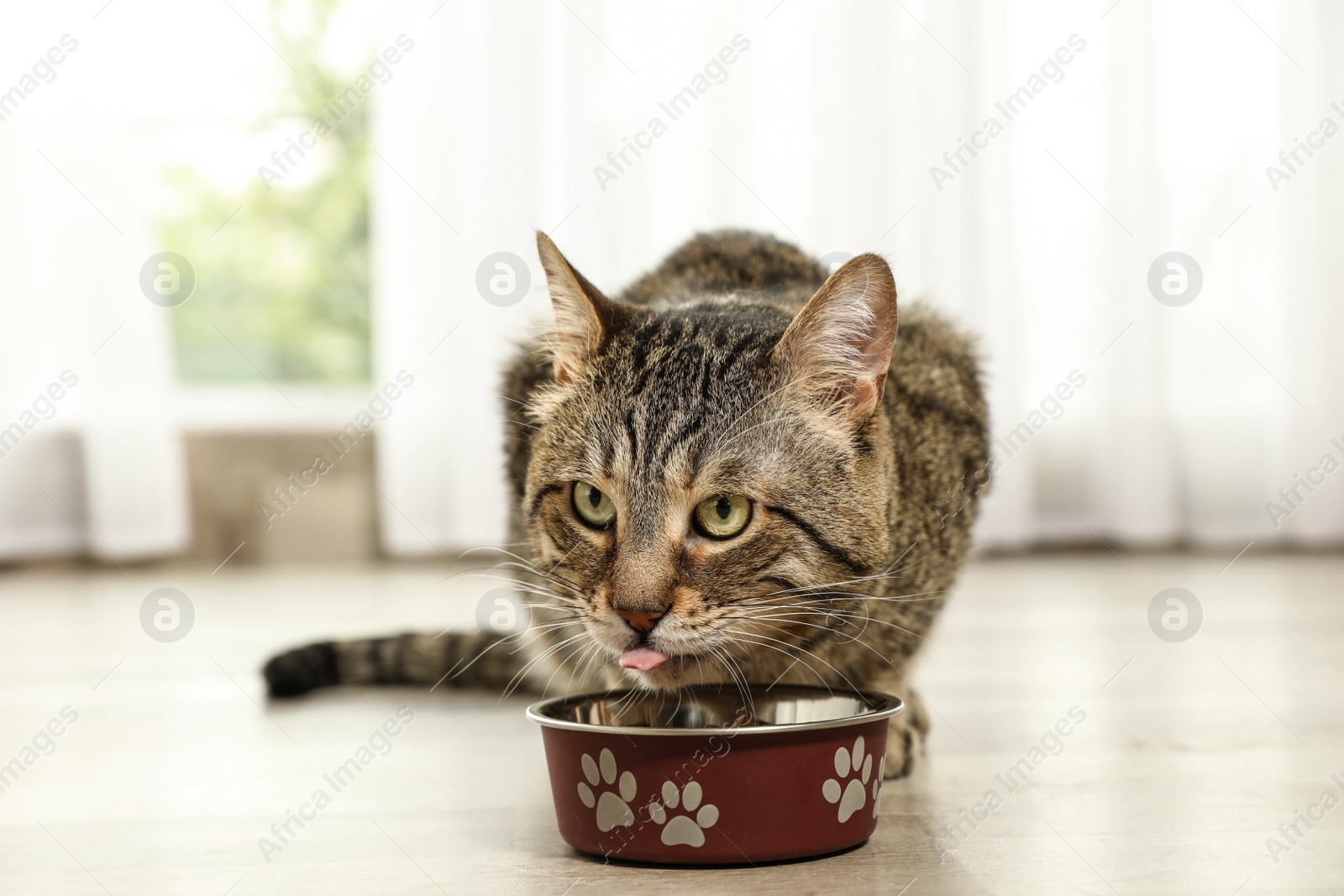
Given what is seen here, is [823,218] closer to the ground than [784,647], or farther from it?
farther from it

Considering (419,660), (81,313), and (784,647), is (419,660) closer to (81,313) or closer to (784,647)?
(784,647)

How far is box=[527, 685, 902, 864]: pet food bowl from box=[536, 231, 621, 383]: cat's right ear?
448 millimetres

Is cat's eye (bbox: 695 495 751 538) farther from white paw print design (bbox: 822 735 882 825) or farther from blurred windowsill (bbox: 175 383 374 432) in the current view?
blurred windowsill (bbox: 175 383 374 432)

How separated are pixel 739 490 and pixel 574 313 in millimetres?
343

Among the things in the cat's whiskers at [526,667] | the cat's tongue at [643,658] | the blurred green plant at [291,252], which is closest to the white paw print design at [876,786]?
the cat's tongue at [643,658]

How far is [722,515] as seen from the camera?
122 cm

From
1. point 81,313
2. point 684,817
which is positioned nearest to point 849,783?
point 684,817

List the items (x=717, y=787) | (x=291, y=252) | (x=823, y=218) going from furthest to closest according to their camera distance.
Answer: (x=291, y=252), (x=823, y=218), (x=717, y=787)

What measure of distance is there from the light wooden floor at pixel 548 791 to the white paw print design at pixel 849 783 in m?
0.05

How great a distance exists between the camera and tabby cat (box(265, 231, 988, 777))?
120 centimetres

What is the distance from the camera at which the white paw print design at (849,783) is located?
113 centimetres

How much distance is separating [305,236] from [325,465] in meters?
1.03

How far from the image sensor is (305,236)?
4602 millimetres

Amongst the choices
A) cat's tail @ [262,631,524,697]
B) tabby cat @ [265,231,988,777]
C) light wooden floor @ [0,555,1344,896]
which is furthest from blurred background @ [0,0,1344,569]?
tabby cat @ [265,231,988,777]
